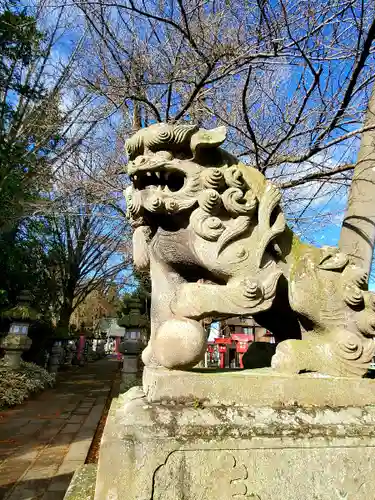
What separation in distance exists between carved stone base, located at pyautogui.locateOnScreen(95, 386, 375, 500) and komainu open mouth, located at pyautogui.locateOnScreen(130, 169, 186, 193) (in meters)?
1.09

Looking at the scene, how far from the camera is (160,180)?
1.99 metres

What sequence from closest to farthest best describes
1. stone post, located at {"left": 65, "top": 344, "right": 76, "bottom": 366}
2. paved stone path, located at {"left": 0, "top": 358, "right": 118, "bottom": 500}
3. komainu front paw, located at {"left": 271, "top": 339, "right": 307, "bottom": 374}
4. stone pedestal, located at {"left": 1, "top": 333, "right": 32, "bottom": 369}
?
komainu front paw, located at {"left": 271, "top": 339, "right": 307, "bottom": 374} → paved stone path, located at {"left": 0, "top": 358, "right": 118, "bottom": 500} → stone pedestal, located at {"left": 1, "top": 333, "right": 32, "bottom": 369} → stone post, located at {"left": 65, "top": 344, "right": 76, "bottom": 366}

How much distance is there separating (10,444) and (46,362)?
→ 736 cm

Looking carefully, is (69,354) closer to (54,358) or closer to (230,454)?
(54,358)

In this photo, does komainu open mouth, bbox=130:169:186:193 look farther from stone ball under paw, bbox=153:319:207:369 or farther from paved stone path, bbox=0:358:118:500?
paved stone path, bbox=0:358:118:500

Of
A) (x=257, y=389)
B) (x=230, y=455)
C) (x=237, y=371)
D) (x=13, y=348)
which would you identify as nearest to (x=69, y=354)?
(x=13, y=348)

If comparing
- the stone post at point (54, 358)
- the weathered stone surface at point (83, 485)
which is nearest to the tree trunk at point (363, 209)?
the weathered stone surface at point (83, 485)

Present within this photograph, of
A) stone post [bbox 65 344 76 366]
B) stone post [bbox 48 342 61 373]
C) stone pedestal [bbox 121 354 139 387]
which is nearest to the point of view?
stone pedestal [bbox 121 354 139 387]

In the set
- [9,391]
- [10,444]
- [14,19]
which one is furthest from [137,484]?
[14,19]

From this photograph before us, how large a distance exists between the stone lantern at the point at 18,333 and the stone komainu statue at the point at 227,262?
7.61m

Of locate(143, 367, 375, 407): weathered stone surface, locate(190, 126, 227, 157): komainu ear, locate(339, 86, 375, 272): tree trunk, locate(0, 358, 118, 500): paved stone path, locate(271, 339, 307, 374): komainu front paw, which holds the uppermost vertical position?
locate(339, 86, 375, 272): tree trunk

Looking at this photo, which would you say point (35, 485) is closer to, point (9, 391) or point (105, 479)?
point (105, 479)

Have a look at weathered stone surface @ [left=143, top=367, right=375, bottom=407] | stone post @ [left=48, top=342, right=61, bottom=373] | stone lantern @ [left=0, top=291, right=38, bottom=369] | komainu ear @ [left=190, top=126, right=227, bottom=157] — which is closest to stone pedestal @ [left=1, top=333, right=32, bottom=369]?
stone lantern @ [left=0, top=291, right=38, bottom=369]

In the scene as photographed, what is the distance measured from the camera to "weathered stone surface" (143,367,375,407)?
156 cm
